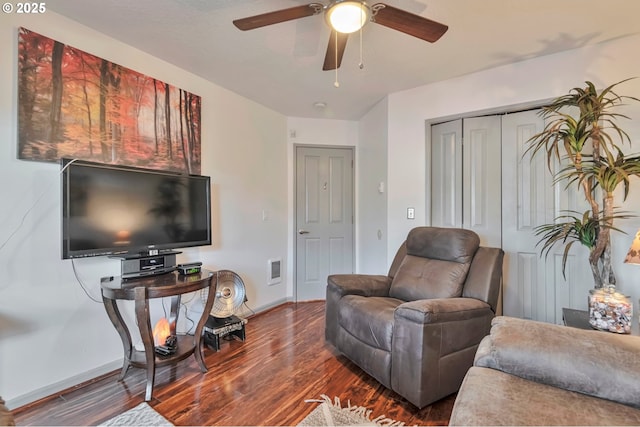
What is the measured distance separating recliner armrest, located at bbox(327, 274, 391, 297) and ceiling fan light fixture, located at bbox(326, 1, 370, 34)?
170cm

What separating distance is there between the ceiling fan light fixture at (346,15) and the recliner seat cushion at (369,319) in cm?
165

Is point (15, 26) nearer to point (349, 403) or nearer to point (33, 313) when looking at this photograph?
point (33, 313)

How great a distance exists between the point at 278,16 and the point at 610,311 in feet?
7.68

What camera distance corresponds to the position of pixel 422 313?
65.6 inches

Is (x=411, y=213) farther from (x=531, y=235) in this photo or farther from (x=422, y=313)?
(x=422, y=313)

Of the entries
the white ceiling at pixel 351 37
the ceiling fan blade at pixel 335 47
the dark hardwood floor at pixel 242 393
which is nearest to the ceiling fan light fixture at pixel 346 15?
the ceiling fan blade at pixel 335 47

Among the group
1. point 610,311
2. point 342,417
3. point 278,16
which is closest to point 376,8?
point 278,16

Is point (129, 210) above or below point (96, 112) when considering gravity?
below

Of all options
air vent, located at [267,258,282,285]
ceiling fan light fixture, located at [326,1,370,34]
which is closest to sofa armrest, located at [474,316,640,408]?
ceiling fan light fixture, located at [326,1,370,34]

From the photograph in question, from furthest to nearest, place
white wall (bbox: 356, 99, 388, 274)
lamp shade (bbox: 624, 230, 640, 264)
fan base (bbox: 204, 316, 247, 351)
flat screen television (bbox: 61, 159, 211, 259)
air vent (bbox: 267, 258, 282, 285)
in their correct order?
air vent (bbox: 267, 258, 282, 285)
white wall (bbox: 356, 99, 388, 274)
fan base (bbox: 204, 316, 247, 351)
flat screen television (bbox: 61, 159, 211, 259)
lamp shade (bbox: 624, 230, 640, 264)

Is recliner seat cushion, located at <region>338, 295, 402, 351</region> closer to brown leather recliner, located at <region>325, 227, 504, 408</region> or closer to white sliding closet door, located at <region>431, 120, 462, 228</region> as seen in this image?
brown leather recliner, located at <region>325, 227, 504, 408</region>

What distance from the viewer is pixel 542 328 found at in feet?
3.77

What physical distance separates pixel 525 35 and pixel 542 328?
1.99 metres

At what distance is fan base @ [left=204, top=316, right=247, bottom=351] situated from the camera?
8.17 ft
